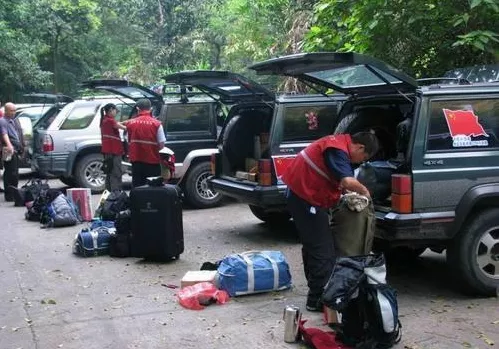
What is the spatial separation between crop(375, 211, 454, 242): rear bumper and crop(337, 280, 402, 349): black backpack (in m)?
1.04

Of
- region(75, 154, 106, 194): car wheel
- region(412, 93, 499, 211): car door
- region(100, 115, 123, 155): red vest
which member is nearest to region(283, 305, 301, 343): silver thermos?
region(412, 93, 499, 211): car door

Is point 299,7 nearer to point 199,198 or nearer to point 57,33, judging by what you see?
point 199,198

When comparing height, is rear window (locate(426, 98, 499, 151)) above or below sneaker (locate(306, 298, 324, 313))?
above

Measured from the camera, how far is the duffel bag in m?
7.47

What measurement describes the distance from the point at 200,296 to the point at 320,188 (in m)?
1.53

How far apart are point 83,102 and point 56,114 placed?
2.01 feet

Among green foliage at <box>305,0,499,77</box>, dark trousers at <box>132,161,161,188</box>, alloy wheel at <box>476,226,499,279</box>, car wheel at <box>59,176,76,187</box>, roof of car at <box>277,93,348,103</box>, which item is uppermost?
green foliage at <box>305,0,499,77</box>

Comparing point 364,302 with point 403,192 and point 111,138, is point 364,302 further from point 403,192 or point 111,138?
point 111,138

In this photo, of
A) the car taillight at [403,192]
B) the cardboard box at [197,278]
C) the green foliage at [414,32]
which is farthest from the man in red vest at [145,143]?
the car taillight at [403,192]

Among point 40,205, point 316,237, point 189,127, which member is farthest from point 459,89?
point 40,205

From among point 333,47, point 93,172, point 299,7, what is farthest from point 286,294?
point 299,7

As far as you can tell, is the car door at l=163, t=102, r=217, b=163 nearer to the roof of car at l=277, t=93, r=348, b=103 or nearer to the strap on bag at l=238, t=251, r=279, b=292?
the roof of car at l=277, t=93, r=348, b=103

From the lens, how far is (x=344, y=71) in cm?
614

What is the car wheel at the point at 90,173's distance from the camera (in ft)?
41.9
